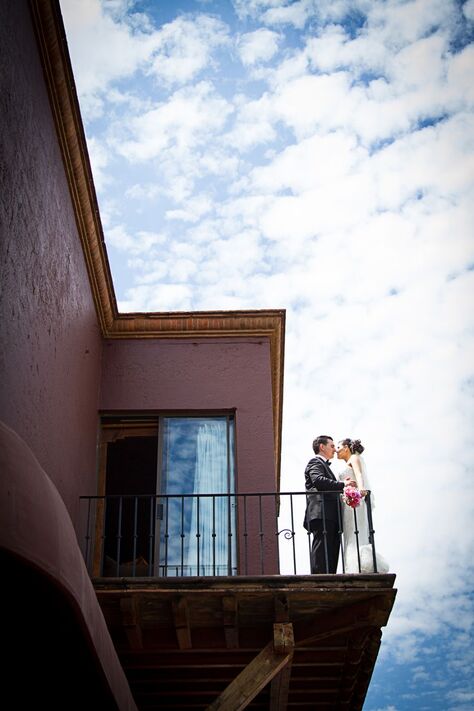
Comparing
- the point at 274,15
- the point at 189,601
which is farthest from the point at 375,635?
the point at 274,15

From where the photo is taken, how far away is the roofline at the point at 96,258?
322 inches

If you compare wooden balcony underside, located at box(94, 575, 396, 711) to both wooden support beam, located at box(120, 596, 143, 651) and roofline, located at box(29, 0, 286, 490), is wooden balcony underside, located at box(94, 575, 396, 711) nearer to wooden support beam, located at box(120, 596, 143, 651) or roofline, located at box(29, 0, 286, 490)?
wooden support beam, located at box(120, 596, 143, 651)

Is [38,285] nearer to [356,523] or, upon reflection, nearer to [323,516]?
[323,516]

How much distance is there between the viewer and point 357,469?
9.62 metres

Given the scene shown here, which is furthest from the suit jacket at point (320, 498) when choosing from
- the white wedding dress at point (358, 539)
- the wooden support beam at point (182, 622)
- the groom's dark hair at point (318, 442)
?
the wooden support beam at point (182, 622)

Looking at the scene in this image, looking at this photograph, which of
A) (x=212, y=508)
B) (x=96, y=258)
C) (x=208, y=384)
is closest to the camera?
(x=212, y=508)

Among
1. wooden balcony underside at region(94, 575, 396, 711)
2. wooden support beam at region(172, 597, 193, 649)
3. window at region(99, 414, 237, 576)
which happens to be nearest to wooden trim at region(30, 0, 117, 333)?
window at region(99, 414, 237, 576)

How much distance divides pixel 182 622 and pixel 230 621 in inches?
17.4

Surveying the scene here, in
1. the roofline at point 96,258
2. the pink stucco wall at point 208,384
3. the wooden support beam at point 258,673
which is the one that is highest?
the roofline at point 96,258

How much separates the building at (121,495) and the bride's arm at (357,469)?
1049 mm

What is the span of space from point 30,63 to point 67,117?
44.0 inches

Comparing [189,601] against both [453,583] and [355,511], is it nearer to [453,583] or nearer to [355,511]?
[355,511]

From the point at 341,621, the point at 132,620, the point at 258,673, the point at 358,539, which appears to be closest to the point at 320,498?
the point at 358,539

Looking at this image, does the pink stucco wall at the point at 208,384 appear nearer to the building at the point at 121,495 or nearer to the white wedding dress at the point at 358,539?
the building at the point at 121,495
